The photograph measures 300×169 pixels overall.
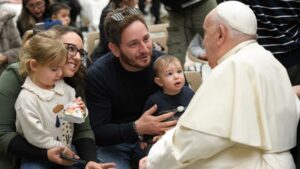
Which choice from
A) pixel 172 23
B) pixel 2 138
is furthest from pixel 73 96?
pixel 172 23

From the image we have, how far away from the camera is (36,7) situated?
14.2 ft

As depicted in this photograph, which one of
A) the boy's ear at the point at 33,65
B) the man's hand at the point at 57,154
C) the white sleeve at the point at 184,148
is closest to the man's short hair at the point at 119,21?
the boy's ear at the point at 33,65

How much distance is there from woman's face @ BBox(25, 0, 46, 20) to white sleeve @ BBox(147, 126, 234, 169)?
8.90ft

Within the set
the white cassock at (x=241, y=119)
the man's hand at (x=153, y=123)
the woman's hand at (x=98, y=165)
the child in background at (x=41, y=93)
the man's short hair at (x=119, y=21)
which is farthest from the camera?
the man's short hair at (x=119, y=21)

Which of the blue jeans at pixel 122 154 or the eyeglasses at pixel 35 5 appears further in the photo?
the eyeglasses at pixel 35 5

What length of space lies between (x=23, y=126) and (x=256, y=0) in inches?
52.6

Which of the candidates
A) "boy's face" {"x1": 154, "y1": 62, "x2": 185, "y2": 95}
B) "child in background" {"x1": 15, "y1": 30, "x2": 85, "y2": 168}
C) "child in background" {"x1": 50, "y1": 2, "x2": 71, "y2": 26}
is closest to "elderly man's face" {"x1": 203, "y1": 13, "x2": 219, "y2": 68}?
"boy's face" {"x1": 154, "y1": 62, "x2": 185, "y2": 95}

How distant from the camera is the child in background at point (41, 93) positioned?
7.22 ft

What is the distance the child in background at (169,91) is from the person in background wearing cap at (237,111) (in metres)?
0.60

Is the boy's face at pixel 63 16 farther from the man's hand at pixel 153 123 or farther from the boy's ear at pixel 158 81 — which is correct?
the man's hand at pixel 153 123

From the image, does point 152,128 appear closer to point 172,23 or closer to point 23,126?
point 23,126

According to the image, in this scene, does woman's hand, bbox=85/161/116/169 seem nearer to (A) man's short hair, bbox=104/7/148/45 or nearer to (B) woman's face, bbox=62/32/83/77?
(B) woman's face, bbox=62/32/83/77

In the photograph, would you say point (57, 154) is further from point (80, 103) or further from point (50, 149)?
point (80, 103)

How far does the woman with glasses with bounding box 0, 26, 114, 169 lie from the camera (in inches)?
88.8
